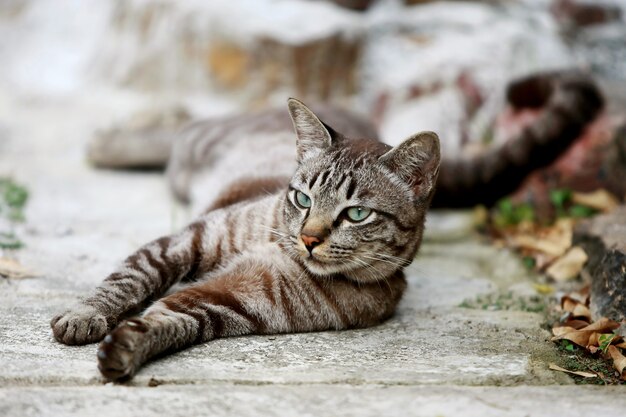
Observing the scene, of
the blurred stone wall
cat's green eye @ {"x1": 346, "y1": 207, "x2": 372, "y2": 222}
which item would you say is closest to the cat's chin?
cat's green eye @ {"x1": 346, "y1": 207, "x2": 372, "y2": 222}

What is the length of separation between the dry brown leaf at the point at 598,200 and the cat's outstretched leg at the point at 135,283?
2.98 metres

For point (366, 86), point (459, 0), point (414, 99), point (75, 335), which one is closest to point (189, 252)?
point (75, 335)

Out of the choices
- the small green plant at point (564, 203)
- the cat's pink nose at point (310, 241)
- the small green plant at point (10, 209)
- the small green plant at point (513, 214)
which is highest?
the small green plant at point (564, 203)

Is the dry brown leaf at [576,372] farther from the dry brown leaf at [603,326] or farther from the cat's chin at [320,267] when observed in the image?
the cat's chin at [320,267]

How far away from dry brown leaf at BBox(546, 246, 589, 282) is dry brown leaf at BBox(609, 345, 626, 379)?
1.23 meters

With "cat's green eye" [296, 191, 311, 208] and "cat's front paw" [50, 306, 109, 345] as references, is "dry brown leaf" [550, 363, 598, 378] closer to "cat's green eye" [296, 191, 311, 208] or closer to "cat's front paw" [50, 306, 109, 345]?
"cat's green eye" [296, 191, 311, 208]

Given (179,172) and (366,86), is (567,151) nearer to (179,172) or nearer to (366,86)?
(366,86)

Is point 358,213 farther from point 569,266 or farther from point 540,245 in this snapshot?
point 540,245

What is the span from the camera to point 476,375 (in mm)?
2854

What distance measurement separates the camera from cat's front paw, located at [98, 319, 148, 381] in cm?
259

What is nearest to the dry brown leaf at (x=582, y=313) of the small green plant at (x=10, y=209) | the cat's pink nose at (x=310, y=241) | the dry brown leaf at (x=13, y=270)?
the cat's pink nose at (x=310, y=241)

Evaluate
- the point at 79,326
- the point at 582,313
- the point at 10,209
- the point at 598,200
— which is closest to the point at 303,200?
the point at 79,326

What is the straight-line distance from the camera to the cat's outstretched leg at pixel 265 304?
9.97 ft

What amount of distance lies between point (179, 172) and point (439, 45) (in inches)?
120
